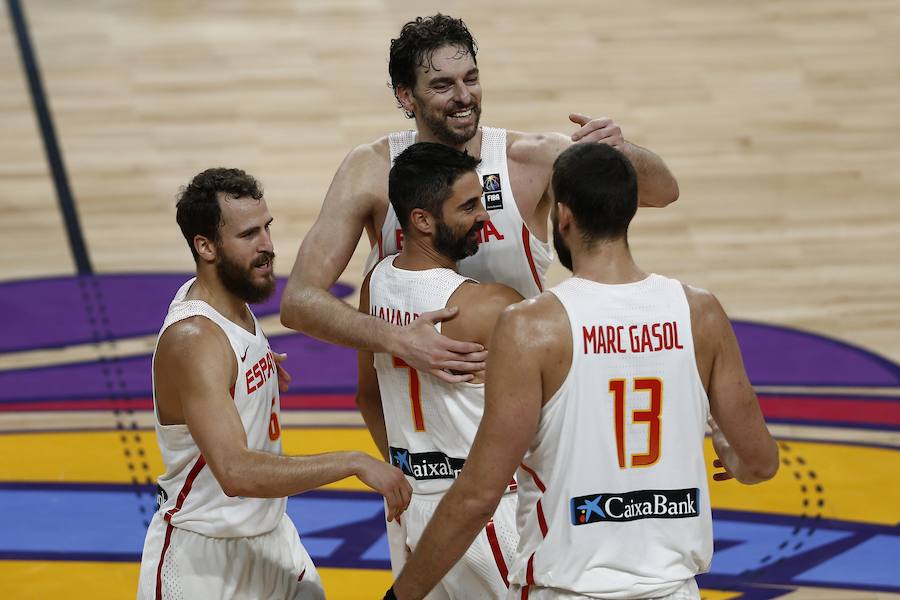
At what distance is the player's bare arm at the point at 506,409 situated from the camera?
2.88 metres

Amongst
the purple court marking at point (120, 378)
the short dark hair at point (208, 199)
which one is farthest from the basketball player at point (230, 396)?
the purple court marking at point (120, 378)

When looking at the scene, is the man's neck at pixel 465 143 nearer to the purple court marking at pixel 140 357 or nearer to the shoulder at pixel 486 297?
the shoulder at pixel 486 297

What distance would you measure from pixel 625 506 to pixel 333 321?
3.95 feet

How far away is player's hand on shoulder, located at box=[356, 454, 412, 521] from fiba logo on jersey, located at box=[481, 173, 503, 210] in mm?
1030

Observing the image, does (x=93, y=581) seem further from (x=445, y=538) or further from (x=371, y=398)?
(x=445, y=538)

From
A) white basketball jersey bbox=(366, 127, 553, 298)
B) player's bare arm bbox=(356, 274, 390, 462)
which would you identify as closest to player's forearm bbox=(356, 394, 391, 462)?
player's bare arm bbox=(356, 274, 390, 462)

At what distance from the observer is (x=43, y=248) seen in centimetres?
888

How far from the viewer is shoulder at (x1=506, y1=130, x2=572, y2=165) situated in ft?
13.4

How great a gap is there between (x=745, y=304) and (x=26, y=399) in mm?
4227

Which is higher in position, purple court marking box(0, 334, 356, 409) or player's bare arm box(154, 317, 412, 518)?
player's bare arm box(154, 317, 412, 518)

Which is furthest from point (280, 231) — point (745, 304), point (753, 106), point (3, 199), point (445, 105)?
point (445, 105)

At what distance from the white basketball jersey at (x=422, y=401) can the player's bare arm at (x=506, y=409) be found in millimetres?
578

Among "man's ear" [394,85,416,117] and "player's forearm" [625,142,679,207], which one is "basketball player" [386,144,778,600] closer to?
"player's forearm" [625,142,679,207]

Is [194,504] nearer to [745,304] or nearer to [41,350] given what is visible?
[41,350]
